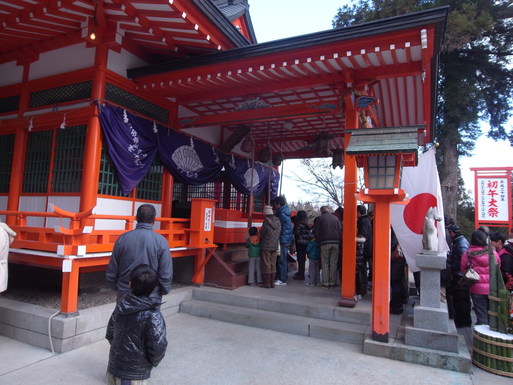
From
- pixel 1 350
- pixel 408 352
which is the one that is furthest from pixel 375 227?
pixel 1 350

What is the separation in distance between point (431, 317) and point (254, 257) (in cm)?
358

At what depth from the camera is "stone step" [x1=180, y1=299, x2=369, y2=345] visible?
16.2 ft

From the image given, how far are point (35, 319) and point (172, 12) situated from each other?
15.8 ft

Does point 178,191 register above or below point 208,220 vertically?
above

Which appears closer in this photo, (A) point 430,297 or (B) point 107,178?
(A) point 430,297

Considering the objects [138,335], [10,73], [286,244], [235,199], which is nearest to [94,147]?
[10,73]

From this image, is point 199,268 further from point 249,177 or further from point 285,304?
point 249,177

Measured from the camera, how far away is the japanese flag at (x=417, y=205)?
534cm

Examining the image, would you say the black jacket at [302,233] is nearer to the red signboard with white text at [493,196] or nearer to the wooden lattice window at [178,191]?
the wooden lattice window at [178,191]

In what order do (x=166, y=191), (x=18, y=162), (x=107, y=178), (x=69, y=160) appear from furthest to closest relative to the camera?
(x=166, y=191)
(x=18, y=162)
(x=69, y=160)
(x=107, y=178)

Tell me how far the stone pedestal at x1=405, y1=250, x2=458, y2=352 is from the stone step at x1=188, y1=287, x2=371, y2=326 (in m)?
0.84

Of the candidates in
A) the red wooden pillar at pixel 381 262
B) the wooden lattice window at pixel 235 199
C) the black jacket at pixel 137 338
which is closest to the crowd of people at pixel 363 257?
the red wooden pillar at pixel 381 262

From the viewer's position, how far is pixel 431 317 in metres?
4.41

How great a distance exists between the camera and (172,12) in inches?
210
